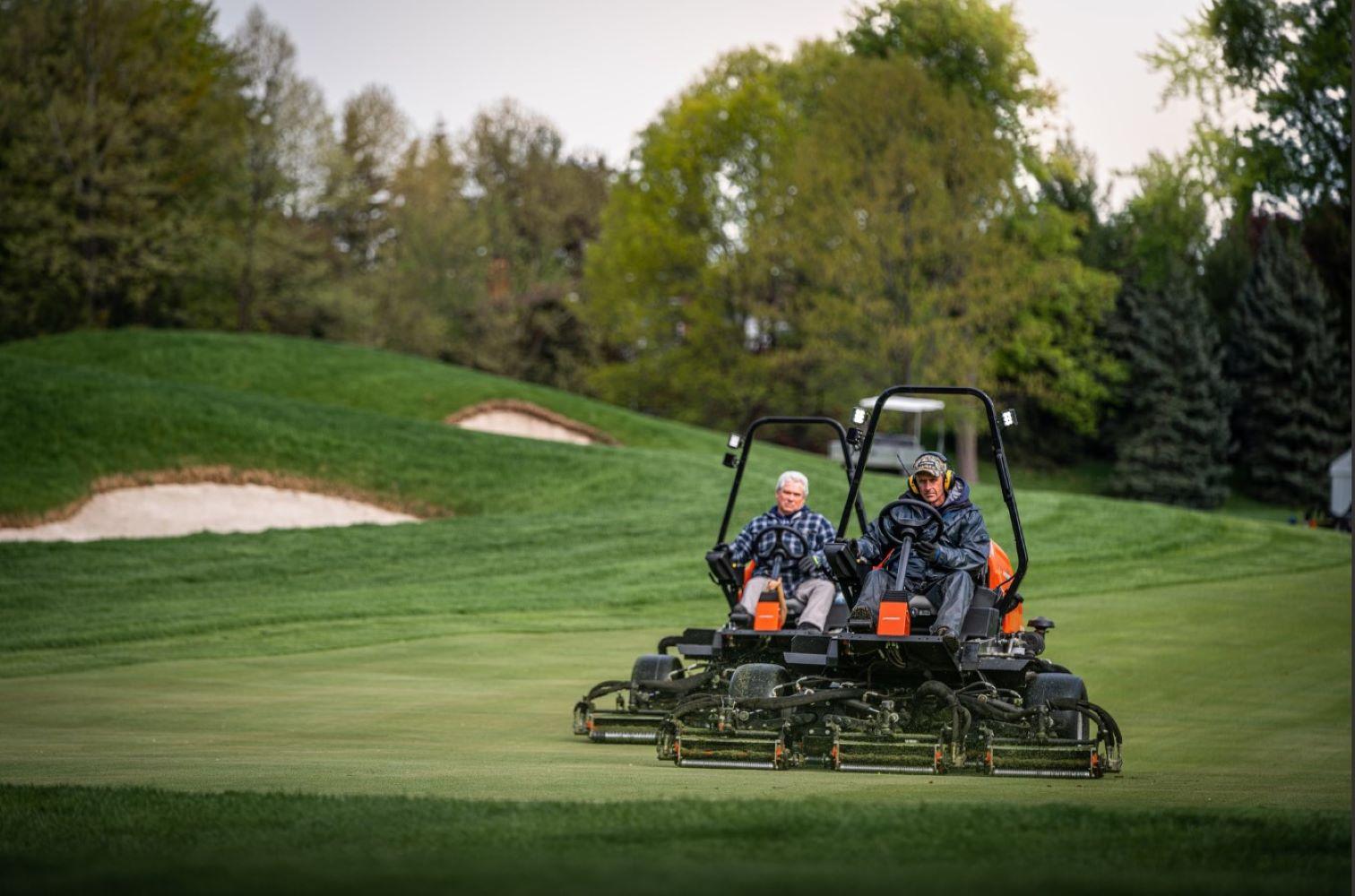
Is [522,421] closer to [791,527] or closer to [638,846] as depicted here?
[791,527]

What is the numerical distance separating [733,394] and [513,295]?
19.9 m

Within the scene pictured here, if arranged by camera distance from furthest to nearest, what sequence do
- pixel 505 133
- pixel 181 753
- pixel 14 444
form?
pixel 505 133, pixel 14 444, pixel 181 753

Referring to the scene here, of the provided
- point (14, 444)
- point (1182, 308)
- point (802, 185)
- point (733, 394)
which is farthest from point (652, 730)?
point (1182, 308)

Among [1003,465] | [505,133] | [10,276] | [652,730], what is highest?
[505,133]

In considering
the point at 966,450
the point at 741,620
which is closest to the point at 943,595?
the point at 741,620

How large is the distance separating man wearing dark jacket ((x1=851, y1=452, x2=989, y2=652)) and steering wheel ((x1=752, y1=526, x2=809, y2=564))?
2089mm

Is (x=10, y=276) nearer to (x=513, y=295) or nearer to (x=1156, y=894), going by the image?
(x=513, y=295)

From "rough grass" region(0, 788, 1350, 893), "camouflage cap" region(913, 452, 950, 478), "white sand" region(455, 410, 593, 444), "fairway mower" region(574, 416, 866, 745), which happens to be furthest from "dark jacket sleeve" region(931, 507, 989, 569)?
"white sand" region(455, 410, 593, 444)

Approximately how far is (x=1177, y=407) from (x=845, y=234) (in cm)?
1790

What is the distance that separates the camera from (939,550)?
40.2ft

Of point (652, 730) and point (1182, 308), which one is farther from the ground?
point (1182, 308)

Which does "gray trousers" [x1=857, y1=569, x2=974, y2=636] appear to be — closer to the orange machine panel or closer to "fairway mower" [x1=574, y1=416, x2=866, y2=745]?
the orange machine panel

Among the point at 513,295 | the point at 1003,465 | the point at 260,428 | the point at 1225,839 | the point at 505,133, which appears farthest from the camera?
the point at 505,133

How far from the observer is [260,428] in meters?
39.8
